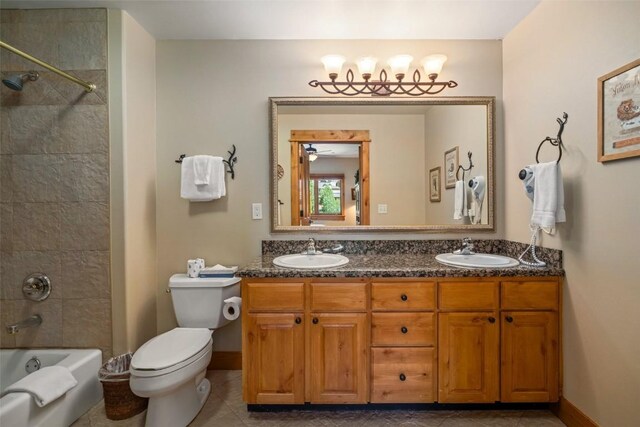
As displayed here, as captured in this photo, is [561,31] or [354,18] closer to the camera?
[561,31]

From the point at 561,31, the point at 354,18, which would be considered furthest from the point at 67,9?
the point at 561,31

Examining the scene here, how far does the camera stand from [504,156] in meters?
2.13

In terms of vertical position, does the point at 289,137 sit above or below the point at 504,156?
above

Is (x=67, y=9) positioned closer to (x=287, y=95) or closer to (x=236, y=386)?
(x=287, y=95)

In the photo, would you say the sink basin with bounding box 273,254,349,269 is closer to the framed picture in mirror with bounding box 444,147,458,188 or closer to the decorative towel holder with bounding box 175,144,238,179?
the decorative towel holder with bounding box 175,144,238,179

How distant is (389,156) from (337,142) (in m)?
0.39

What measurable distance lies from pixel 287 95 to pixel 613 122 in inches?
71.5

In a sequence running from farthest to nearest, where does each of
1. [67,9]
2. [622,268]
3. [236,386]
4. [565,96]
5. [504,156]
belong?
[504,156], [236,386], [67,9], [565,96], [622,268]

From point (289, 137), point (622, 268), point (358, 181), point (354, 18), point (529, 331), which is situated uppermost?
point (354, 18)

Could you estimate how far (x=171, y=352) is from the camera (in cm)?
155

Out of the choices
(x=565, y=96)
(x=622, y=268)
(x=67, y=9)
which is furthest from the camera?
(x=67, y=9)

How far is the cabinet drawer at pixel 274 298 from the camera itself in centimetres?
163

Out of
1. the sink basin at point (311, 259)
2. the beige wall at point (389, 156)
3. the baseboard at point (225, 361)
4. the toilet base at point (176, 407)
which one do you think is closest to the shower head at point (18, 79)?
the beige wall at point (389, 156)

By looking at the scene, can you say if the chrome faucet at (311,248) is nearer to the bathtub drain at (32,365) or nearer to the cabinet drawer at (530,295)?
the cabinet drawer at (530,295)
